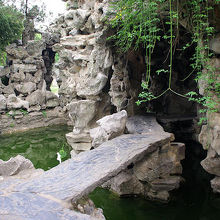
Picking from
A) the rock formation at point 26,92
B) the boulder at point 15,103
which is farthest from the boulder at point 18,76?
the boulder at point 15,103

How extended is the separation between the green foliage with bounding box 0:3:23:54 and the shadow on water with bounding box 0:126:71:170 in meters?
5.89

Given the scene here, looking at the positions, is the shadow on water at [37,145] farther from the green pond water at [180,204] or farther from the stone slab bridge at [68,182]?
the stone slab bridge at [68,182]

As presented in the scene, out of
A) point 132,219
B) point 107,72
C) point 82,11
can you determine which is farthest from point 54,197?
point 82,11

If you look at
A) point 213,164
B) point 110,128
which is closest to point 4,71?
point 110,128

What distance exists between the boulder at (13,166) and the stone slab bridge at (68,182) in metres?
0.23

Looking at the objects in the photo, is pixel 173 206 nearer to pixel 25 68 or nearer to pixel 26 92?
pixel 26 92

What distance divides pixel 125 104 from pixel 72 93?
1813 mm

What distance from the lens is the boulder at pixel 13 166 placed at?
386 centimetres

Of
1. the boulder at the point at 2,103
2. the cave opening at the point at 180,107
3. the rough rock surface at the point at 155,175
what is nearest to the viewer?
the rough rock surface at the point at 155,175

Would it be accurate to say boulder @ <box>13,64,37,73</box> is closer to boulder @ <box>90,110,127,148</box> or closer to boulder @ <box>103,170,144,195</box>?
boulder @ <box>90,110,127,148</box>

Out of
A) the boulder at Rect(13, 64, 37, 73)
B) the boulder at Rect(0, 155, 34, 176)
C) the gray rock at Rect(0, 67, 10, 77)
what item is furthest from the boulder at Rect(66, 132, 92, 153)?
the gray rock at Rect(0, 67, 10, 77)

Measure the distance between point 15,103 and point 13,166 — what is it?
10.1m

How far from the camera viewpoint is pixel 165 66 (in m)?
9.55

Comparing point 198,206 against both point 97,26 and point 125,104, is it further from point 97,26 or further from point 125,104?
point 97,26
